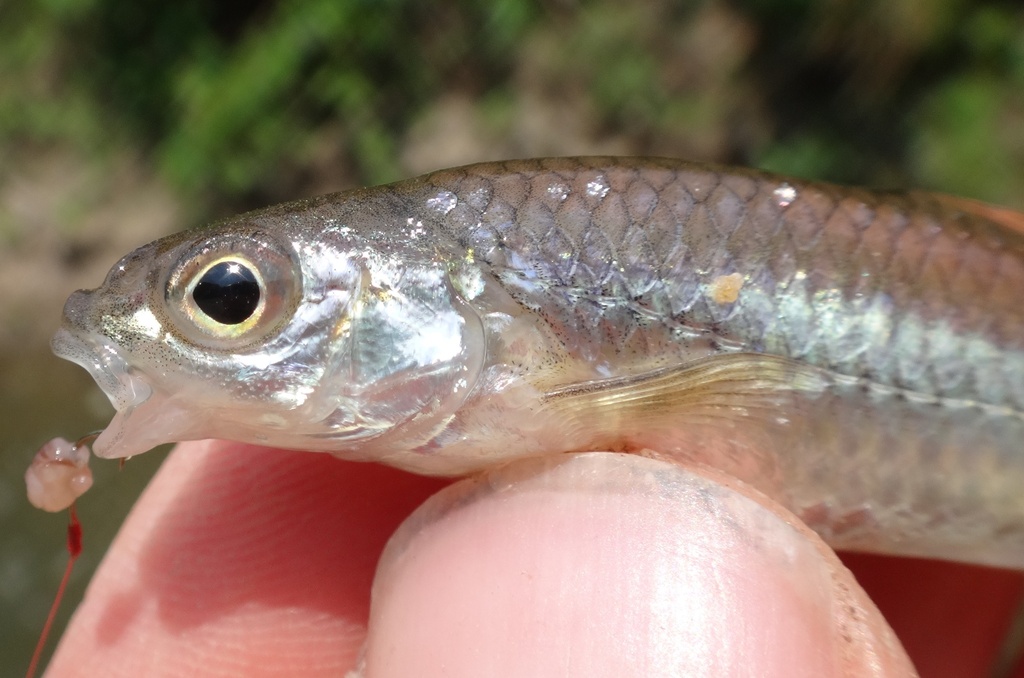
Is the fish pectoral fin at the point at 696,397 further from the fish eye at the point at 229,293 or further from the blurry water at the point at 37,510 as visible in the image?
the blurry water at the point at 37,510

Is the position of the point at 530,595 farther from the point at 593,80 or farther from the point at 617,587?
the point at 593,80

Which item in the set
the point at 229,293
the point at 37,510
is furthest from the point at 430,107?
the point at 229,293

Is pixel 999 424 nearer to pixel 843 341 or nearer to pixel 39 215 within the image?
pixel 843 341

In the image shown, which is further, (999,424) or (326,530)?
(326,530)

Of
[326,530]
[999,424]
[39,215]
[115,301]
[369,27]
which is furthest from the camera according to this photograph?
[39,215]

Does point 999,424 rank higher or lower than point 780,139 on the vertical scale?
lower

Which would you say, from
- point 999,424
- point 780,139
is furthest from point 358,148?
point 999,424

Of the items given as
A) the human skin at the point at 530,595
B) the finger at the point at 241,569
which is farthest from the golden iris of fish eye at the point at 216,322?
the finger at the point at 241,569
